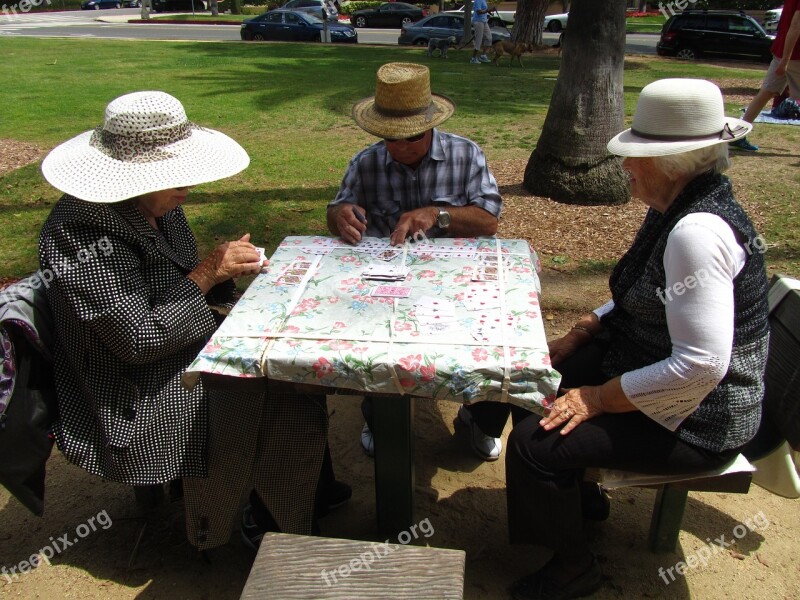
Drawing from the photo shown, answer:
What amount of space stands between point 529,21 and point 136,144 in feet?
60.8

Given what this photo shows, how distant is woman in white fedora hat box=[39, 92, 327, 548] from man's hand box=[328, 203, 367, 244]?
1.38ft

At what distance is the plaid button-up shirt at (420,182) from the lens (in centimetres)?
287

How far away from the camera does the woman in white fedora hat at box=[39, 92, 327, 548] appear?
1.93 metres

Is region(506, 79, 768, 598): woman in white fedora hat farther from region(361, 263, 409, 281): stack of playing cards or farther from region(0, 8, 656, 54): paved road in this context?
region(0, 8, 656, 54): paved road

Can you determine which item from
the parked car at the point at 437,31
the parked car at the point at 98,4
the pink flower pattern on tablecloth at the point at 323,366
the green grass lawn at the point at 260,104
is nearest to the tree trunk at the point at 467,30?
the parked car at the point at 437,31

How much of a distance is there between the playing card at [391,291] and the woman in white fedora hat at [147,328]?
45cm

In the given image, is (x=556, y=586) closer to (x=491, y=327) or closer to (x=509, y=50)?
(x=491, y=327)

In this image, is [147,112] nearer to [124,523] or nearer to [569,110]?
[124,523]

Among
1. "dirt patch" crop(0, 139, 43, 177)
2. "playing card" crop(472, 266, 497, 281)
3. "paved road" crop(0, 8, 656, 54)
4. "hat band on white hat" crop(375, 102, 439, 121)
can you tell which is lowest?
Answer: "paved road" crop(0, 8, 656, 54)

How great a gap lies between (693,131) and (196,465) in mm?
1841

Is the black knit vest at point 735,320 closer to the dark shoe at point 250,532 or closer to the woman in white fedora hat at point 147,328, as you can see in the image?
the woman in white fedora hat at point 147,328

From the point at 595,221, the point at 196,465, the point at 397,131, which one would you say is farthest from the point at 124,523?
the point at 595,221

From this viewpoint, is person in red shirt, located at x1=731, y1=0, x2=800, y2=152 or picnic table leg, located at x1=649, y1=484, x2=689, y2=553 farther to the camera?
person in red shirt, located at x1=731, y1=0, x2=800, y2=152

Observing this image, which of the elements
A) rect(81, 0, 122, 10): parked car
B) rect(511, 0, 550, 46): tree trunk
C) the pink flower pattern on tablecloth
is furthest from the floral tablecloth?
rect(81, 0, 122, 10): parked car
